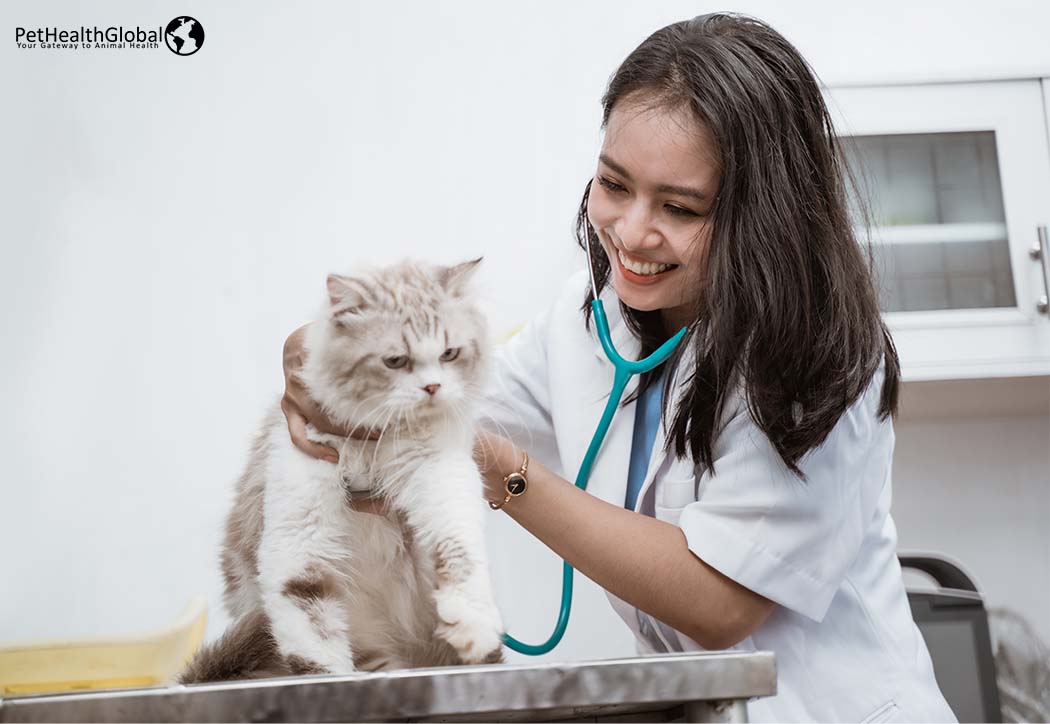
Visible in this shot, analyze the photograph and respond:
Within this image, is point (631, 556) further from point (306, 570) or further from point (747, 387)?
point (306, 570)

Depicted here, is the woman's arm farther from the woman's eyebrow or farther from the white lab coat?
the woman's eyebrow

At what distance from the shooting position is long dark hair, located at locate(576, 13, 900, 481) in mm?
1020

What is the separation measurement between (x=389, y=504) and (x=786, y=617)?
0.58 metres

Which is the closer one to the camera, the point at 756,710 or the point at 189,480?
the point at 756,710

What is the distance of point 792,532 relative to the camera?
1057mm

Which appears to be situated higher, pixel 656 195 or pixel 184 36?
pixel 184 36

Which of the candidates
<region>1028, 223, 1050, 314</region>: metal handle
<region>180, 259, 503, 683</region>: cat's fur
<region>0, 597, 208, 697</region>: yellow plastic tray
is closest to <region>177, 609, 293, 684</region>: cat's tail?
<region>180, 259, 503, 683</region>: cat's fur

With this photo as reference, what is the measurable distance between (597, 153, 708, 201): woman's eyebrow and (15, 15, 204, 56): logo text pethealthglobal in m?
1.31

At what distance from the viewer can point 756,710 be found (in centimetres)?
111

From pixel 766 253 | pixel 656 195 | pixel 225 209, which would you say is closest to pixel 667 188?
pixel 656 195

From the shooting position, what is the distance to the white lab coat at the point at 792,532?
1056mm

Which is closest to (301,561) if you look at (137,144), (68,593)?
(68,593)

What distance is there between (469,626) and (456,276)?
0.34 m

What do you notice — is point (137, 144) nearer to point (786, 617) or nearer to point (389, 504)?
point (389, 504)
